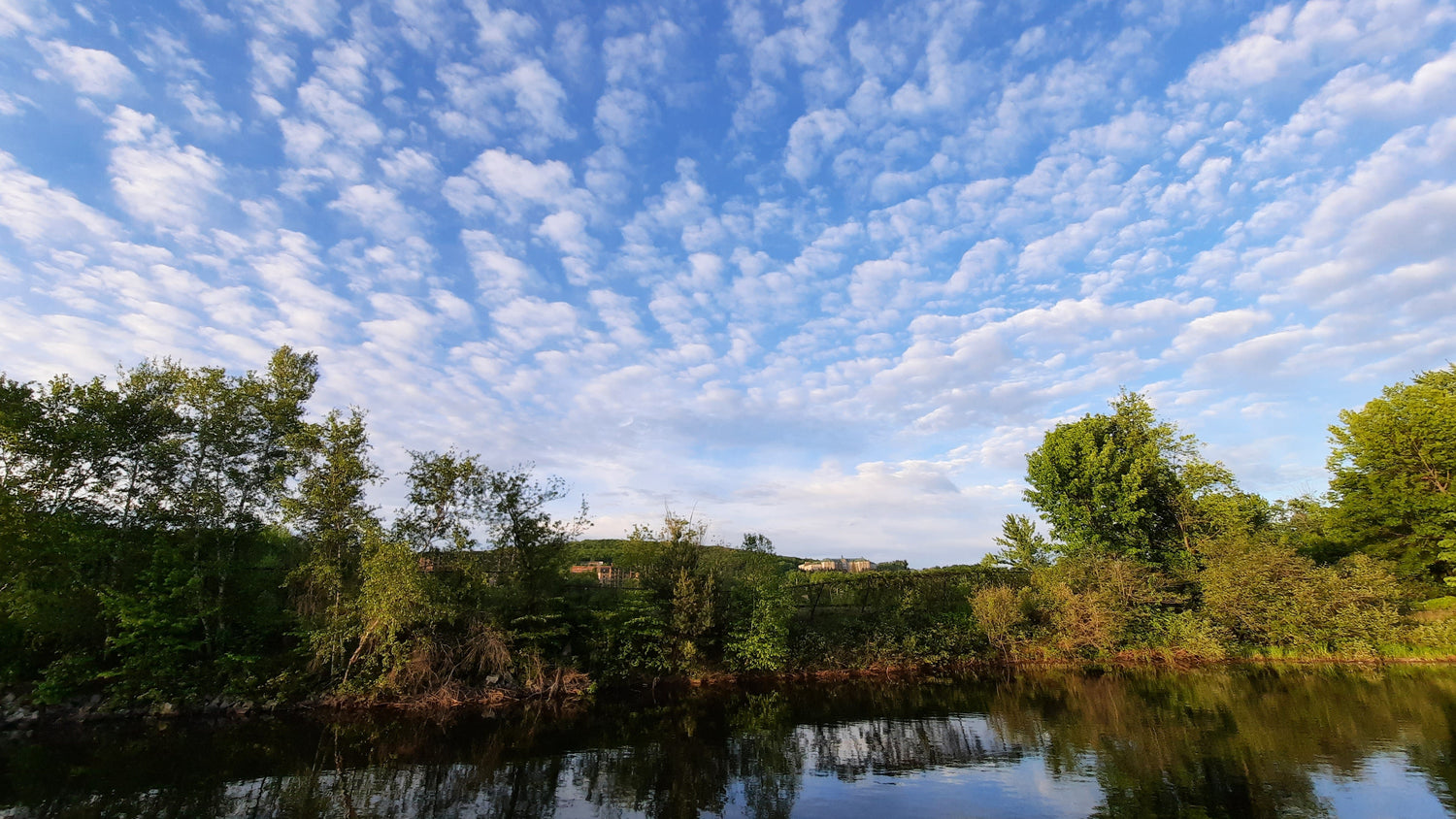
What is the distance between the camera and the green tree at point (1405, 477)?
85.8 ft

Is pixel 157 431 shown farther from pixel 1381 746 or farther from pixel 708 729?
pixel 1381 746

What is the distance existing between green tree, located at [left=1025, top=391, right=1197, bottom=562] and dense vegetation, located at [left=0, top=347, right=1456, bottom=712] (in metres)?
0.19

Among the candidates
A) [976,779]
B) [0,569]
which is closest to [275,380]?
[0,569]

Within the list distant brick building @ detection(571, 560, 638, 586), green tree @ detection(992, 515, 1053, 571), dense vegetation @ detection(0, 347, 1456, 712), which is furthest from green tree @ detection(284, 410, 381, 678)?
green tree @ detection(992, 515, 1053, 571)

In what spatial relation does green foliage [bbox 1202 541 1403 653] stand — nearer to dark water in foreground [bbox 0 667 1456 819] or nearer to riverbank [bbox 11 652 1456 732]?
riverbank [bbox 11 652 1456 732]

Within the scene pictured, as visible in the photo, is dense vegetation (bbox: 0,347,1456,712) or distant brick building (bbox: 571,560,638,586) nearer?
dense vegetation (bbox: 0,347,1456,712)

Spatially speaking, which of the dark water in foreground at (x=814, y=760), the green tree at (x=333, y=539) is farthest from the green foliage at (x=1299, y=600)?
the green tree at (x=333, y=539)

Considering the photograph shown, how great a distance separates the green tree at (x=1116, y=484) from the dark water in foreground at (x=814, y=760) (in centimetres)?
1049

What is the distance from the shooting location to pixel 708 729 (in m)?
15.8

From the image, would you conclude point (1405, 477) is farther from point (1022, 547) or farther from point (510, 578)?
point (510, 578)

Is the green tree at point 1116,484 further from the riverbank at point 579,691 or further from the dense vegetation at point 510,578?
the riverbank at point 579,691

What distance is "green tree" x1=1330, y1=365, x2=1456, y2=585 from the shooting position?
26141mm

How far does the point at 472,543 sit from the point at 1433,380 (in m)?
47.6

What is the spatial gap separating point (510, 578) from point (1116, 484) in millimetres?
29647
